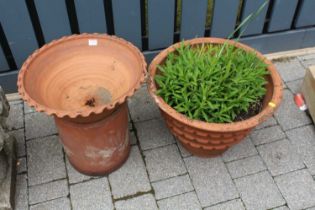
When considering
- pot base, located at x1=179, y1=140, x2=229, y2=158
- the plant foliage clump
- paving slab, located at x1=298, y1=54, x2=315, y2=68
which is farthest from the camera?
paving slab, located at x1=298, y1=54, x2=315, y2=68

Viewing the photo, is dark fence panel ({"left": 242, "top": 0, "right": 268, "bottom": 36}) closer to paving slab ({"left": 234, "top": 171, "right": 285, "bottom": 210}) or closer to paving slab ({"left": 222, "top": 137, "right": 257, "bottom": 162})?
paving slab ({"left": 222, "top": 137, "right": 257, "bottom": 162})

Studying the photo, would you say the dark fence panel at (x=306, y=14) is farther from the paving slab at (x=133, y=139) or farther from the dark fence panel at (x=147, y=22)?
the paving slab at (x=133, y=139)

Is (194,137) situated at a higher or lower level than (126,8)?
lower

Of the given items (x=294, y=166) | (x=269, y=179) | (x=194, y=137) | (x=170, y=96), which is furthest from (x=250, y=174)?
(x=170, y=96)

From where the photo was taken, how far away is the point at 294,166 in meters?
2.92

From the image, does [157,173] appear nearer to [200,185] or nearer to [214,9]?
[200,185]

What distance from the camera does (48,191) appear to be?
9.08 ft

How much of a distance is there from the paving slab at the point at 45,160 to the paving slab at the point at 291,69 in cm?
207

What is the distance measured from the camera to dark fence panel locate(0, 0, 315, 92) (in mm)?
2977

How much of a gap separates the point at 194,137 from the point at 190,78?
1.28 ft

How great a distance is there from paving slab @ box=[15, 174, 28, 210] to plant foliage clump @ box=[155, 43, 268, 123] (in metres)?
1.19

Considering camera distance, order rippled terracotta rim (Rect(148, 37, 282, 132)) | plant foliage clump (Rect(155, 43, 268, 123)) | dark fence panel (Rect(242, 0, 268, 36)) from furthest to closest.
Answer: dark fence panel (Rect(242, 0, 268, 36)), plant foliage clump (Rect(155, 43, 268, 123)), rippled terracotta rim (Rect(148, 37, 282, 132))

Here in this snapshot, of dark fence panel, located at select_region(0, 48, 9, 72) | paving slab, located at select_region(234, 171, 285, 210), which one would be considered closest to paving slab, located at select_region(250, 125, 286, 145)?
paving slab, located at select_region(234, 171, 285, 210)

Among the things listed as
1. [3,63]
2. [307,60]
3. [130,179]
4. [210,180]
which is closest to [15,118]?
[3,63]
